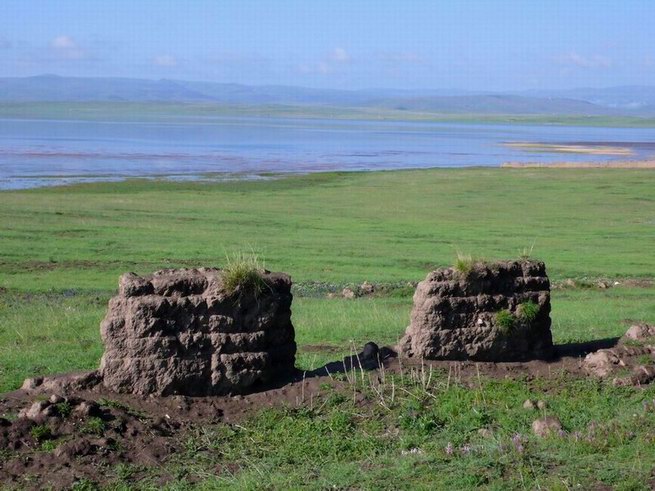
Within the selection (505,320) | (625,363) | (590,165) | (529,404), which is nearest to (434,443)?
(529,404)

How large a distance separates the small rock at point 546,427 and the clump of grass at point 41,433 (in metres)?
5.06

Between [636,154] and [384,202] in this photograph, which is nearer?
[384,202]

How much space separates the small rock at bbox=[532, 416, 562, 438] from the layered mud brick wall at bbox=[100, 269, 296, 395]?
3329 mm

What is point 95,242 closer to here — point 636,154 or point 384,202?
point 384,202

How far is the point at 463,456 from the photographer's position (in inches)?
395

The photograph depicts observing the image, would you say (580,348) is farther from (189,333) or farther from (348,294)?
(348,294)

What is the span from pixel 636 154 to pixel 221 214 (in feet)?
223

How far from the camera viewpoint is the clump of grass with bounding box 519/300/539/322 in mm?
13797

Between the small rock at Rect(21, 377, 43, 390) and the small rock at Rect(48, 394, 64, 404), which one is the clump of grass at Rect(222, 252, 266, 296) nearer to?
the small rock at Rect(48, 394, 64, 404)

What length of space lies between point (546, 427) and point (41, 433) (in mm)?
5234

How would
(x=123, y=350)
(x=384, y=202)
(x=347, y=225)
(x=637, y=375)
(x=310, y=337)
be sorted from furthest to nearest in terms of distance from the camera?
(x=384, y=202) → (x=347, y=225) → (x=310, y=337) → (x=637, y=375) → (x=123, y=350)

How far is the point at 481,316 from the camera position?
13.6 metres

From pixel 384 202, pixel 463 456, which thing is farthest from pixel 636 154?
pixel 463 456

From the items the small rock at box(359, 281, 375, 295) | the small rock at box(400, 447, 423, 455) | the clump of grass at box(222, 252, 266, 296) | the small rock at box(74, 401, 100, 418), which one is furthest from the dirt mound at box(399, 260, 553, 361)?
the small rock at box(359, 281, 375, 295)
